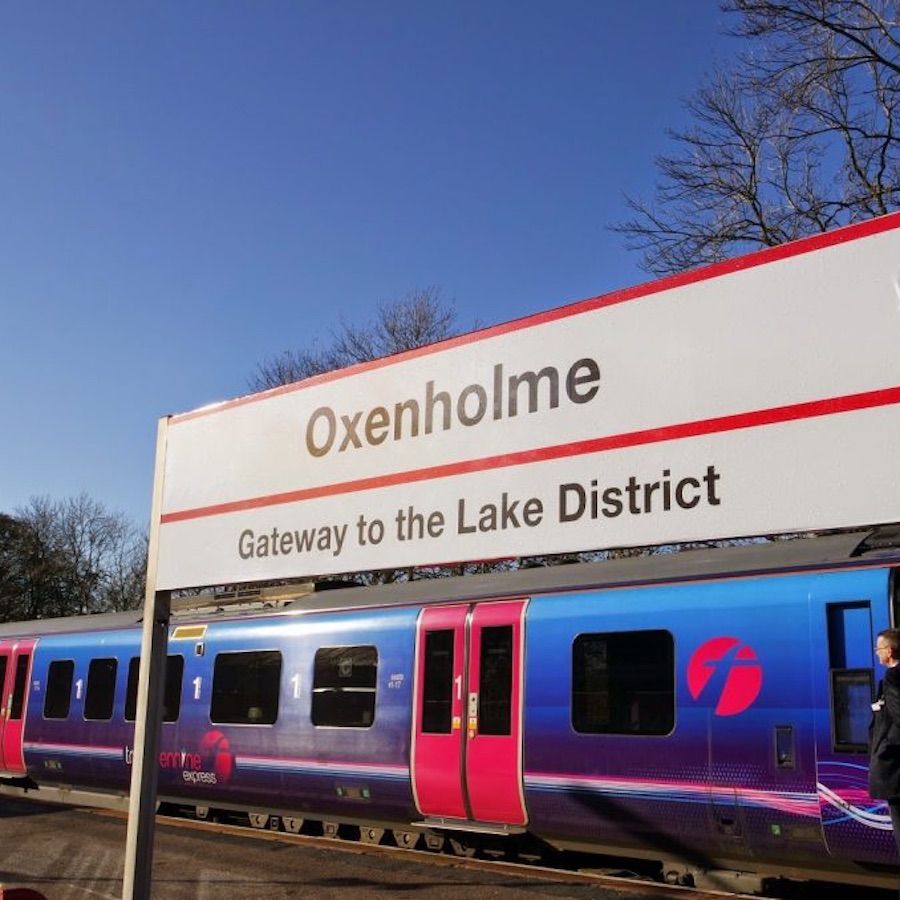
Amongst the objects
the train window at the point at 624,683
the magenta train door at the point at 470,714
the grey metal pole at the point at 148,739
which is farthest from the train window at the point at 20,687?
the grey metal pole at the point at 148,739

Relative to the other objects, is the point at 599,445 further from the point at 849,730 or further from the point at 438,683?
the point at 438,683

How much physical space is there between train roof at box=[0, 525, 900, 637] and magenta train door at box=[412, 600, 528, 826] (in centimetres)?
31

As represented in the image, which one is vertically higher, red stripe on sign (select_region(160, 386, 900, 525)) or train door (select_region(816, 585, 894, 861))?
red stripe on sign (select_region(160, 386, 900, 525))

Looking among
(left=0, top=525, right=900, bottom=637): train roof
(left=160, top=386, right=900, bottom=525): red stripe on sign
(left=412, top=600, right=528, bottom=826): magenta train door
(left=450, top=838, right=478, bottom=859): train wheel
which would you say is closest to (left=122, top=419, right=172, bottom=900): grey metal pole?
(left=160, top=386, right=900, bottom=525): red stripe on sign

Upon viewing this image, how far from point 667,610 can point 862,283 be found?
6187 millimetres

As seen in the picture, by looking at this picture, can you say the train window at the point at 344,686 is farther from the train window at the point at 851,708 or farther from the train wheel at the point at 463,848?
the train window at the point at 851,708

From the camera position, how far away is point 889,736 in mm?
5504

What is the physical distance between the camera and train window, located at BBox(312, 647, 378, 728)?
10.5 metres

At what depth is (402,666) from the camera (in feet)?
33.4

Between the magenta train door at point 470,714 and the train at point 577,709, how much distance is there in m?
0.02

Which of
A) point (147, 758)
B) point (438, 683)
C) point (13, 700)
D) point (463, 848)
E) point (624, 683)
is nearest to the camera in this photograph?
point (147, 758)

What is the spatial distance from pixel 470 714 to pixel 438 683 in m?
0.55

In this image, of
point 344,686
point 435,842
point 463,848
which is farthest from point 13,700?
point 463,848

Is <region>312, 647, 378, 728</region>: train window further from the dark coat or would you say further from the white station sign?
the white station sign
